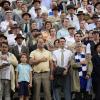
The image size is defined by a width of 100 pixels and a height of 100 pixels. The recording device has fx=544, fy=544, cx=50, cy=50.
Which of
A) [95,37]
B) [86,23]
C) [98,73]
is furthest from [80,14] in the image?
[98,73]

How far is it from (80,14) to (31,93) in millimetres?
4000

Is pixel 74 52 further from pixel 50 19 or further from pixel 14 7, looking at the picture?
pixel 14 7

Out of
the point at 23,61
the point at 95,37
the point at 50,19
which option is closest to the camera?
the point at 23,61

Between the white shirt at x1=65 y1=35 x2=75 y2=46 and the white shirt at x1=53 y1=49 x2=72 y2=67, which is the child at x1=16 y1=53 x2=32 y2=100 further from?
the white shirt at x1=65 y1=35 x2=75 y2=46

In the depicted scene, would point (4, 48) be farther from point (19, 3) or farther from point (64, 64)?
point (19, 3)

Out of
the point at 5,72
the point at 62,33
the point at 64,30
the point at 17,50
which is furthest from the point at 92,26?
the point at 5,72

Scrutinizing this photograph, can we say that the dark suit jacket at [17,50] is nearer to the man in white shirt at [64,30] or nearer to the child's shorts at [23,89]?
the child's shorts at [23,89]

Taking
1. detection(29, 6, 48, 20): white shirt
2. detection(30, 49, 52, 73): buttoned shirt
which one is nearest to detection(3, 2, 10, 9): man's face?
detection(29, 6, 48, 20): white shirt

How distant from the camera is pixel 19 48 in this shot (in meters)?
16.2

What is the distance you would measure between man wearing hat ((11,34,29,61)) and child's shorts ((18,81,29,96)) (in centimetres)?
83

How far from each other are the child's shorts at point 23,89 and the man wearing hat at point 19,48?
0.83 metres

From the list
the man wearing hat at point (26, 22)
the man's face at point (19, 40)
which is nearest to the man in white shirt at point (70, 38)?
the man wearing hat at point (26, 22)

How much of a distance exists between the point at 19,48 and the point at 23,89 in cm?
134

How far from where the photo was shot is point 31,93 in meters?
15.9
